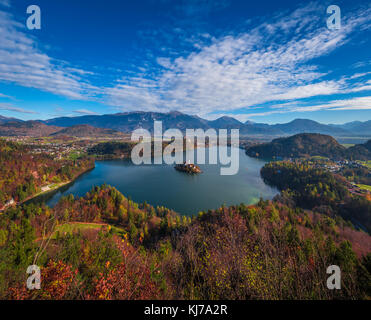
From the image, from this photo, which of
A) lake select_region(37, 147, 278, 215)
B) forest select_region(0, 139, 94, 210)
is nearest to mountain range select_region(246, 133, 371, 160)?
lake select_region(37, 147, 278, 215)

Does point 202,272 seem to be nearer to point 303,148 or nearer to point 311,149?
point 311,149

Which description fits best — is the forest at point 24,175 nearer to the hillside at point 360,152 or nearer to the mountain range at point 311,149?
the mountain range at point 311,149

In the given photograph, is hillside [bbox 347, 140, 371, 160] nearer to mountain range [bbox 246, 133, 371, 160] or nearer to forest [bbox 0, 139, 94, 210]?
mountain range [bbox 246, 133, 371, 160]

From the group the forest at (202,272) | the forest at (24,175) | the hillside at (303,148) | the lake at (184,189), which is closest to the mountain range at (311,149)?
the hillside at (303,148)

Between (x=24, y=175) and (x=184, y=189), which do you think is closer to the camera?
(x=184, y=189)

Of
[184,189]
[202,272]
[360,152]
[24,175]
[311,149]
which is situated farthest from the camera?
[311,149]

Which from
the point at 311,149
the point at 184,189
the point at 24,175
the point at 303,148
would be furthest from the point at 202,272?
the point at 303,148
